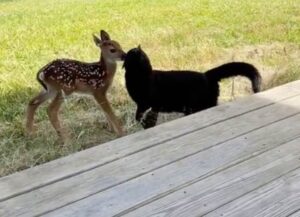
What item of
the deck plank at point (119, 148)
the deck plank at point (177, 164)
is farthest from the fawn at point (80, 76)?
the deck plank at point (177, 164)

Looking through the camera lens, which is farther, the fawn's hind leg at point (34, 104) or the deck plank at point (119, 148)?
the fawn's hind leg at point (34, 104)

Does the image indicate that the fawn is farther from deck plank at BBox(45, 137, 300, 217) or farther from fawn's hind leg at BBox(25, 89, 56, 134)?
deck plank at BBox(45, 137, 300, 217)

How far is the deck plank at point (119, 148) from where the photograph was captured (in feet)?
5.60

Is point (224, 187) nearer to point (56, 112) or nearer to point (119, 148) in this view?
point (119, 148)

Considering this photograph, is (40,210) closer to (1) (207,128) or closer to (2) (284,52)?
(1) (207,128)

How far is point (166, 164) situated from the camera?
1.85m

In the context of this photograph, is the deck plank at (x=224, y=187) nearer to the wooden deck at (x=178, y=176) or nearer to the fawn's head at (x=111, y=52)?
the wooden deck at (x=178, y=176)

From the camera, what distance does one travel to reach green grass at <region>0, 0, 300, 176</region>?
3.13 meters

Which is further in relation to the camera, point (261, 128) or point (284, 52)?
point (284, 52)

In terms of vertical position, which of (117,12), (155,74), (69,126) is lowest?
(117,12)

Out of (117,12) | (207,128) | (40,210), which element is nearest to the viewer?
(40,210)

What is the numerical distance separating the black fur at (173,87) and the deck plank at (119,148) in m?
0.41

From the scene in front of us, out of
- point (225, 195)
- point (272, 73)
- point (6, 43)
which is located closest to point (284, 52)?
point (272, 73)

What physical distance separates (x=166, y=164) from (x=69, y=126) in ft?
4.79
